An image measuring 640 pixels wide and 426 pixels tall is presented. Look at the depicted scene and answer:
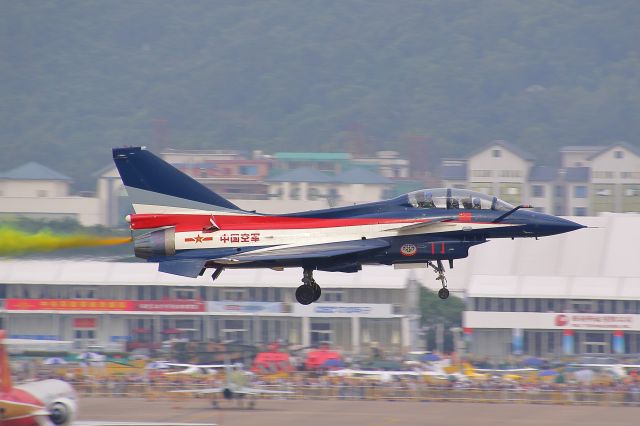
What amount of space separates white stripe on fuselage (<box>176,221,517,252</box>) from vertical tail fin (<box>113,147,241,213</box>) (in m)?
1.03

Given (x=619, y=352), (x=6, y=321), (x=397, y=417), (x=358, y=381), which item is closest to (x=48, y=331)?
(x=6, y=321)

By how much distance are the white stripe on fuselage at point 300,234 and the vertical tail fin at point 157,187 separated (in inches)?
40.7

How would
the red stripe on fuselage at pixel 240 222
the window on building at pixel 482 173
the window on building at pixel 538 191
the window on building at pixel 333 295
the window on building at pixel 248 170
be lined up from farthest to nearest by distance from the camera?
A: the window on building at pixel 248 170 < the window on building at pixel 538 191 < the window on building at pixel 482 173 < the window on building at pixel 333 295 < the red stripe on fuselage at pixel 240 222

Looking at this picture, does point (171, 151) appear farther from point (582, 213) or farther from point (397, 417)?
point (397, 417)

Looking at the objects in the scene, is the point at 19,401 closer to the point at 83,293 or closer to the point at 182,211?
the point at 182,211

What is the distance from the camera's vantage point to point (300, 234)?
34.5 m

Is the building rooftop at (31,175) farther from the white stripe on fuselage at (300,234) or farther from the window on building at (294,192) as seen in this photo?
the white stripe on fuselage at (300,234)

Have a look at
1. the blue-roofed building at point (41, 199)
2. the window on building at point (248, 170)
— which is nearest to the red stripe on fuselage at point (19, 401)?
the blue-roofed building at point (41, 199)

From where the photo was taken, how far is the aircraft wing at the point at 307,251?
111 ft

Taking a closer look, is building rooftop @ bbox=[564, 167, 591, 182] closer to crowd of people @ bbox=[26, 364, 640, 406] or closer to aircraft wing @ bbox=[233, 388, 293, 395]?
crowd of people @ bbox=[26, 364, 640, 406]

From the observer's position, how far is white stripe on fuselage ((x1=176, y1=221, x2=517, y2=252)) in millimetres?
34062

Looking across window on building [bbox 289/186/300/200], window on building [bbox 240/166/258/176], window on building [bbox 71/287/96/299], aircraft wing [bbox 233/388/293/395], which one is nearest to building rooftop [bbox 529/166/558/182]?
window on building [bbox 289/186/300/200]

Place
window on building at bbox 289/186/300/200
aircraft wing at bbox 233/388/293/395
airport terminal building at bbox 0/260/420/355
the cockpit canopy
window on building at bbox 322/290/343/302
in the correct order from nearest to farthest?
the cockpit canopy → aircraft wing at bbox 233/388/293/395 → airport terminal building at bbox 0/260/420/355 → window on building at bbox 322/290/343/302 → window on building at bbox 289/186/300/200

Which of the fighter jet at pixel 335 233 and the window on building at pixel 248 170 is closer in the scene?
the fighter jet at pixel 335 233
